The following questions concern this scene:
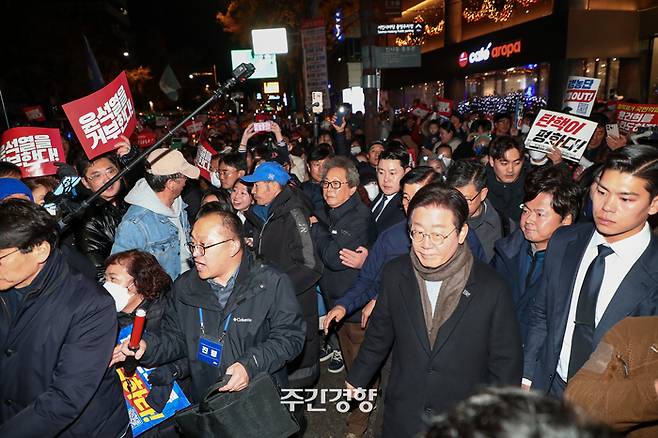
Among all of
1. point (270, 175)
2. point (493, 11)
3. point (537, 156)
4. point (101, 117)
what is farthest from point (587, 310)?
point (493, 11)

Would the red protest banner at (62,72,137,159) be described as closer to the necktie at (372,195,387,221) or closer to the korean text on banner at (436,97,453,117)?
the necktie at (372,195,387,221)

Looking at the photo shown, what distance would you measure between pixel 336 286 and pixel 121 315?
213cm

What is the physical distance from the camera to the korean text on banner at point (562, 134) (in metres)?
5.67

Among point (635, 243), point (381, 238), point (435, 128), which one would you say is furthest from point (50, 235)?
point (435, 128)

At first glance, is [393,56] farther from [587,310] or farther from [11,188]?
[587,310]

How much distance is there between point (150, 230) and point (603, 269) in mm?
3489

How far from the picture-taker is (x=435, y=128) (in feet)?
38.4

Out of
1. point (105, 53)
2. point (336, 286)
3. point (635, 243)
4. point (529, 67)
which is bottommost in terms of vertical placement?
point (336, 286)

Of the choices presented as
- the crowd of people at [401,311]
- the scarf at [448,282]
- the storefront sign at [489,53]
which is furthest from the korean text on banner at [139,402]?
the storefront sign at [489,53]

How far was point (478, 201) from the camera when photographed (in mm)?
4031

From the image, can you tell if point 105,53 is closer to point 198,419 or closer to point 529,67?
point 529,67

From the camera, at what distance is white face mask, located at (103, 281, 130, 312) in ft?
9.75

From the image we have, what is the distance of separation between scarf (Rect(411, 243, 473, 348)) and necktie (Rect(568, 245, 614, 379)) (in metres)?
0.65

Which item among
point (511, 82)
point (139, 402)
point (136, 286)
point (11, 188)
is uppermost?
point (511, 82)
